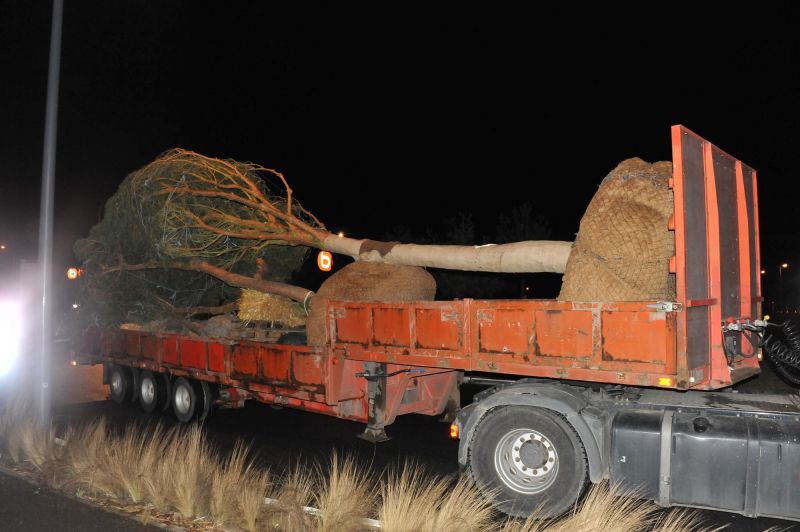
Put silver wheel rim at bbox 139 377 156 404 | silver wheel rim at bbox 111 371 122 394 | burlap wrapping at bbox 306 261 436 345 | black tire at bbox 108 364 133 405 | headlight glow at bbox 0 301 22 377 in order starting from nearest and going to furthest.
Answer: burlap wrapping at bbox 306 261 436 345, silver wheel rim at bbox 139 377 156 404, black tire at bbox 108 364 133 405, silver wheel rim at bbox 111 371 122 394, headlight glow at bbox 0 301 22 377

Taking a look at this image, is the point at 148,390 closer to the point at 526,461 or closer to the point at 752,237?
the point at 526,461

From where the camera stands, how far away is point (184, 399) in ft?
36.1

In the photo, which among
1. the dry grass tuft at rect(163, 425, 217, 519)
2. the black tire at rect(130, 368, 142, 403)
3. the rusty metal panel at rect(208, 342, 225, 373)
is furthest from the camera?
the black tire at rect(130, 368, 142, 403)

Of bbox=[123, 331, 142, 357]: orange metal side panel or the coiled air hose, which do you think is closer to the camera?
the coiled air hose

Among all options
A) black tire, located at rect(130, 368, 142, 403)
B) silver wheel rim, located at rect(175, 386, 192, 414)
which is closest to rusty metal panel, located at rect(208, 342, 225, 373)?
silver wheel rim, located at rect(175, 386, 192, 414)

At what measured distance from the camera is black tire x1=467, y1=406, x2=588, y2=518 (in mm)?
5562

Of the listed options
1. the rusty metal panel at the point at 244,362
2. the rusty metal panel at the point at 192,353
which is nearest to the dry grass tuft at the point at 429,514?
the rusty metal panel at the point at 244,362

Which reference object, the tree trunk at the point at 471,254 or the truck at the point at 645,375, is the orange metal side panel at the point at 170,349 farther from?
the truck at the point at 645,375

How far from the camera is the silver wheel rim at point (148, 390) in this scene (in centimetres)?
1165

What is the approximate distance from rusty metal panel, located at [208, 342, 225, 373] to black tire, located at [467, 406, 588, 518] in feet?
16.4

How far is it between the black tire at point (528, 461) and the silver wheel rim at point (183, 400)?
6.50 m

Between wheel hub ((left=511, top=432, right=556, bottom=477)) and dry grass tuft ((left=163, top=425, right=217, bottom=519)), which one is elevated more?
wheel hub ((left=511, top=432, right=556, bottom=477))

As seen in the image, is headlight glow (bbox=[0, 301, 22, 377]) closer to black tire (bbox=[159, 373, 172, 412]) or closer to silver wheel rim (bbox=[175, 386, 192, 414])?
black tire (bbox=[159, 373, 172, 412])

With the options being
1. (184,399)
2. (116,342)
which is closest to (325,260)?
(184,399)
